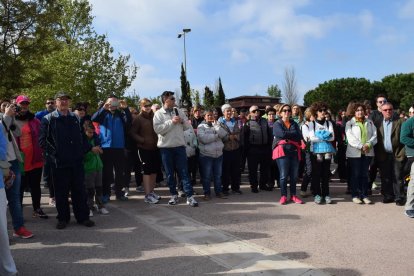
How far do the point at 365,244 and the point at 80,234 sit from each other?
4.02 m

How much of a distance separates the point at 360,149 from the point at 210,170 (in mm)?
3042

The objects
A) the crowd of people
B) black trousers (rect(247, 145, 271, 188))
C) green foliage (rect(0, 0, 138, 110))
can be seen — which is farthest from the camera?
green foliage (rect(0, 0, 138, 110))

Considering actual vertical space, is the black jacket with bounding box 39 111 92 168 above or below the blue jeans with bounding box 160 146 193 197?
above

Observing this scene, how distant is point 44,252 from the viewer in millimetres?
4691

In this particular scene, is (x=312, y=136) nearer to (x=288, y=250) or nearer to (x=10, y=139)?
(x=288, y=250)

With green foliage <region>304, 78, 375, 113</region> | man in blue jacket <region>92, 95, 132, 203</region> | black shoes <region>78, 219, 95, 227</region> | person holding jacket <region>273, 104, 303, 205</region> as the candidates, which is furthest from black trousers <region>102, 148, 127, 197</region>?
green foliage <region>304, 78, 375, 113</region>

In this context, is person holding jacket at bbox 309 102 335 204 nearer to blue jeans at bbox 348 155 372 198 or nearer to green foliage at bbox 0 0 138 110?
blue jeans at bbox 348 155 372 198

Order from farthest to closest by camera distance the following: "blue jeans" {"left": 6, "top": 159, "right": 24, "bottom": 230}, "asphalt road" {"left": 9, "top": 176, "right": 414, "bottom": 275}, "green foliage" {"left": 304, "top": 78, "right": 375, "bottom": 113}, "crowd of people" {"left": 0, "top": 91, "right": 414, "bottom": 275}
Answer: "green foliage" {"left": 304, "top": 78, "right": 375, "bottom": 113}, "crowd of people" {"left": 0, "top": 91, "right": 414, "bottom": 275}, "blue jeans" {"left": 6, "top": 159, "right": 24, "bottom": 230}, "asphalt road" {"left": 9, "top": 176, "right": 414, "bottom": 275}

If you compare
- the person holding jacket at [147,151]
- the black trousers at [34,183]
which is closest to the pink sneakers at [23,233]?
the black trousers at [34,183]

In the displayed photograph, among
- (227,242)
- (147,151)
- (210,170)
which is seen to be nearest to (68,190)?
(147,151)

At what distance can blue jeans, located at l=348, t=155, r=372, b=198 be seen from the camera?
7.38 m

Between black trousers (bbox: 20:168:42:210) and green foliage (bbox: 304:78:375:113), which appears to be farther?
green foliage (bbox: 304:78:375:113)

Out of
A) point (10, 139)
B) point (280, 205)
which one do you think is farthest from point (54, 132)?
point (280, 205)

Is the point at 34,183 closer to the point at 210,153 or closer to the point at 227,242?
the point at 210,153
